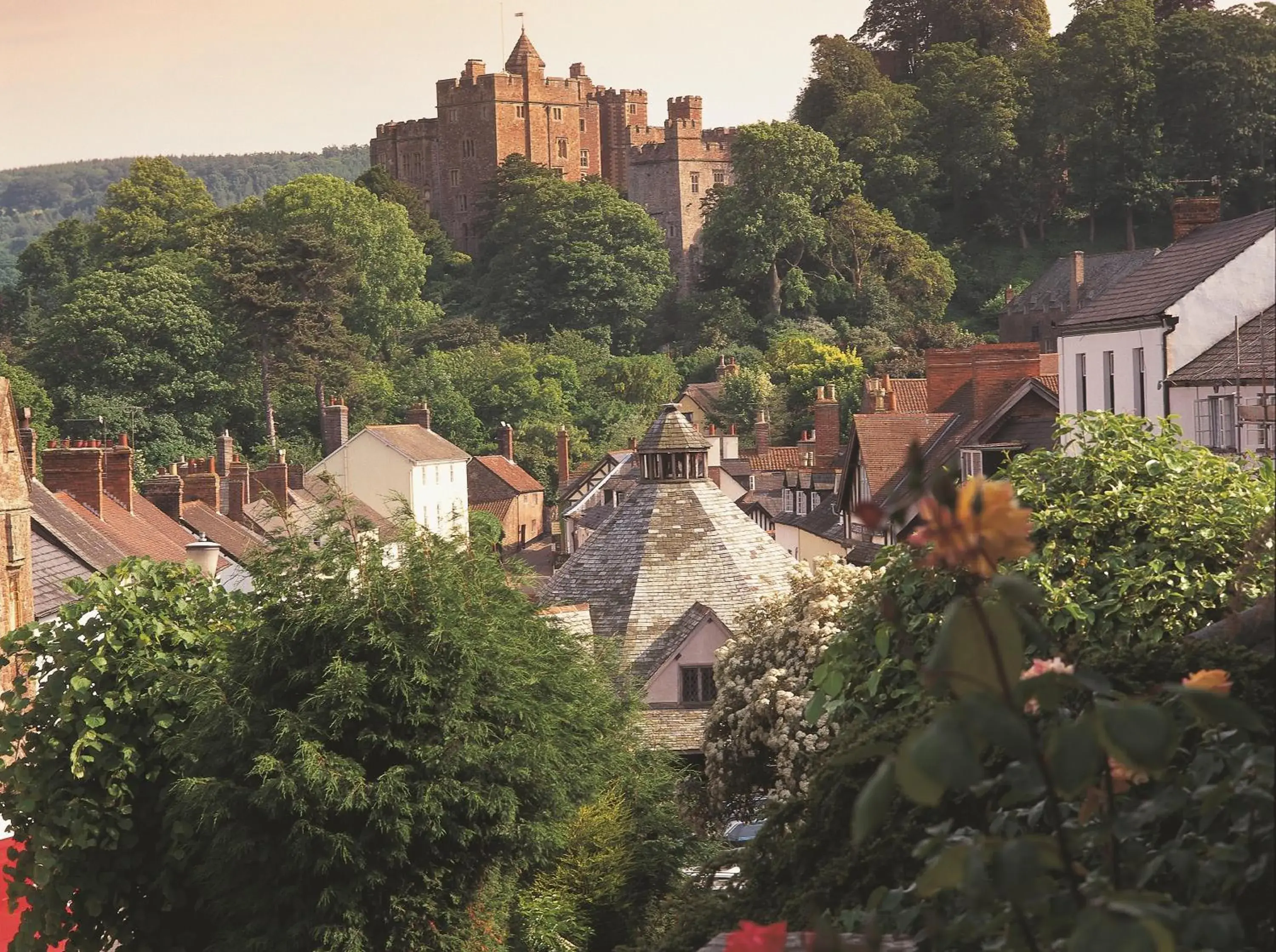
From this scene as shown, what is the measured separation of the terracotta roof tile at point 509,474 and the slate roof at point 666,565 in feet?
147

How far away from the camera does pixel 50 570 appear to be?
88.9ft

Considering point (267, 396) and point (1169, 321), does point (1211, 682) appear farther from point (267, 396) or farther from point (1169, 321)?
point (267, 396)

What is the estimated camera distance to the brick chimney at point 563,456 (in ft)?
321

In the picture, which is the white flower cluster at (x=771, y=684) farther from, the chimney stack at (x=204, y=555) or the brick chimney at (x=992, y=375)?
the brick chimney at (x=992, y=375)

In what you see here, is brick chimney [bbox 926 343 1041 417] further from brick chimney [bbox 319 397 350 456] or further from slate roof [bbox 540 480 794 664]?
brick chimney [bbox 319 397 350 456]

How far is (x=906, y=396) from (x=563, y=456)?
43582mm

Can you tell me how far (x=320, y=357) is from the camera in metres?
103

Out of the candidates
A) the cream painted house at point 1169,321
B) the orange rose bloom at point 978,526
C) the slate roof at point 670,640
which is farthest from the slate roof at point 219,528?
the orange rose bloom at point 978,526

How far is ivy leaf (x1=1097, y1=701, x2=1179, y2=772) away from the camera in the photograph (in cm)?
380

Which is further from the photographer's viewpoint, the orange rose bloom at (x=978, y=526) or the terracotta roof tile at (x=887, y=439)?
the terracotta roof tile at (x=887, y=439)

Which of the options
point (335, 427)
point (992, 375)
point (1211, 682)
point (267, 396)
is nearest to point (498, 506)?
point (335, 427)

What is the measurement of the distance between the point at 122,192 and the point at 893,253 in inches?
2053

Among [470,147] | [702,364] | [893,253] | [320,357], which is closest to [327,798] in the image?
[320,357]

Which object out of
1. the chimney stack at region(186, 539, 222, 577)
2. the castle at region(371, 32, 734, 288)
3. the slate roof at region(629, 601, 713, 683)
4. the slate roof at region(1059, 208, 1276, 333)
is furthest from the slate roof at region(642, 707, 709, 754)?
the castle at region(371, 32, 734, 288)
